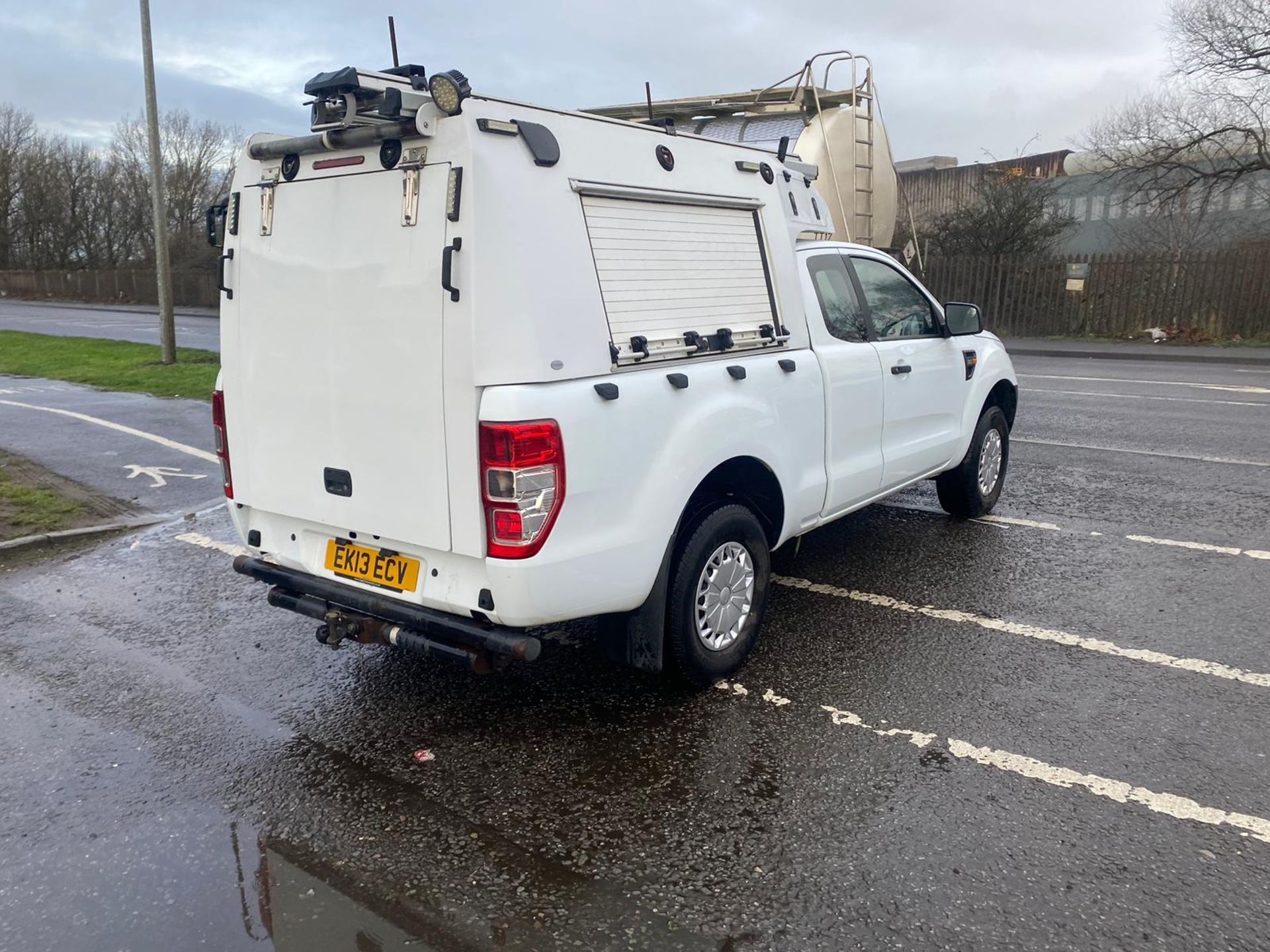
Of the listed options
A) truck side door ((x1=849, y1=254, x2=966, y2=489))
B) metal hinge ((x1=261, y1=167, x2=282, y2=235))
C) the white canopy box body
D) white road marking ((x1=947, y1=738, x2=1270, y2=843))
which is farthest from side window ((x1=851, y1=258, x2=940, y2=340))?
metal hinge ((x1=261, y1=167, x2=282, y2=235))

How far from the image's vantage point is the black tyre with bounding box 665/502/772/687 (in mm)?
4066

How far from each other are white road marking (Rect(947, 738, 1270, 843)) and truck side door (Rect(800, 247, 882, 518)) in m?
1.71

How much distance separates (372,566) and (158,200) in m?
16.0

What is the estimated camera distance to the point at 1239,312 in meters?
22.1

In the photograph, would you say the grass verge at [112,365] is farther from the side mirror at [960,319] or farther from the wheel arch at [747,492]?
the wheel arch at [747,492]

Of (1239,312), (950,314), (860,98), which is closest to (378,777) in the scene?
(950,314)

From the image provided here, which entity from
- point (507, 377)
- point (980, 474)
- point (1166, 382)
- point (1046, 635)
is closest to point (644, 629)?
point (507, 377)

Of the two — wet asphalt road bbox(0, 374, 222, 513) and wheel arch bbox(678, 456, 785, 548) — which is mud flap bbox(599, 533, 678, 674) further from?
wet asphalt road bbox(0, 374, 222, 513)

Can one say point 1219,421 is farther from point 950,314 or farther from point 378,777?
point 378,777

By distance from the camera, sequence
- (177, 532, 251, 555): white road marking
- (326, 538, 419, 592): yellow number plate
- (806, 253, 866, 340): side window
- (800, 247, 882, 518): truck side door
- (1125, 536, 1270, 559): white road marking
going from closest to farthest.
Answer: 1. (326, 538, 419, 592): yellow number plate
2. (800, 247, 882, 518): truck side door
3. (806, 253, 866, 340): side window
4. (1125, 536, 1270, 559): white road marking
5. (177, 532, 251, 555): white road marking

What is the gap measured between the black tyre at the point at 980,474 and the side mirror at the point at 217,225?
16.0 feet

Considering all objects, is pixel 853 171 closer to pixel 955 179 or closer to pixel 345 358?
pixel 345 358

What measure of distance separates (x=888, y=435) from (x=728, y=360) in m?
1.73

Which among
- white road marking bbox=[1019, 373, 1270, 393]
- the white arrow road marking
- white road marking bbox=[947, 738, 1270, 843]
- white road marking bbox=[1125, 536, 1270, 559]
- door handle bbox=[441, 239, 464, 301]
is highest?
door handle bbox=[441, 239, 464, 301]
